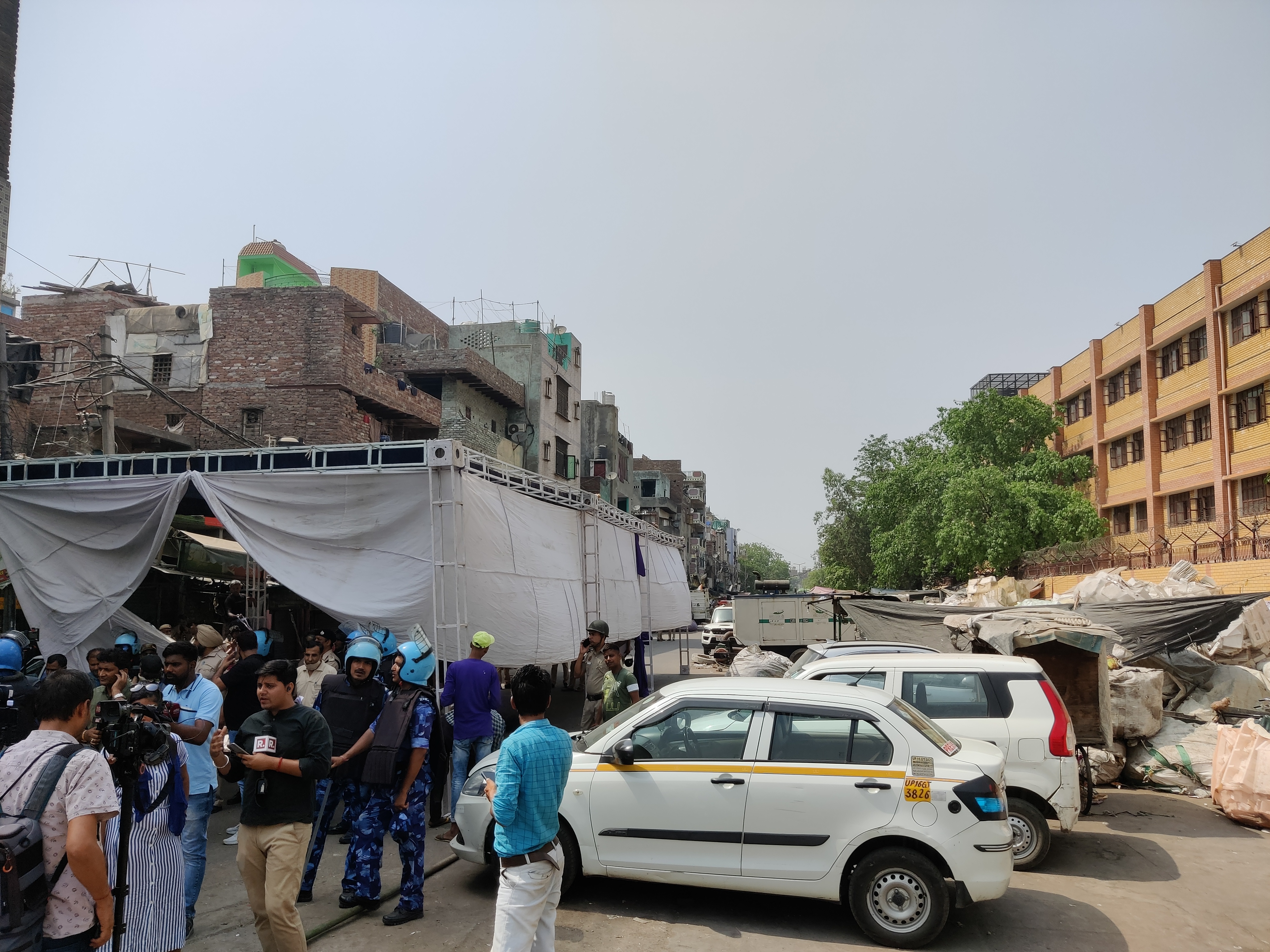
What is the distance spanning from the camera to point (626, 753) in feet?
19.4

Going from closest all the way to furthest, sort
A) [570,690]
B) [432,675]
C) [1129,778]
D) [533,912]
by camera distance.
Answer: [533,912] → [432,675] → [1129,778] → [570,690]

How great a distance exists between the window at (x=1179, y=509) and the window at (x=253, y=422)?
101 ft

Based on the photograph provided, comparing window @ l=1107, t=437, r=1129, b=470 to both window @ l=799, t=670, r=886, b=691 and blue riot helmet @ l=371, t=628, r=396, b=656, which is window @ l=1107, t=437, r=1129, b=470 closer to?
window @ l=799, t=670, r=886, b=691

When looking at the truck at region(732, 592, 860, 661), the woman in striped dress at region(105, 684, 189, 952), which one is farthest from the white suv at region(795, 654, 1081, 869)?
the truck at region(732, 592, 860, 661)

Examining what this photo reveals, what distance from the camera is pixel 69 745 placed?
328 cm

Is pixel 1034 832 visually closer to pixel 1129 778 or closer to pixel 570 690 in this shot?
pixel 1129 778

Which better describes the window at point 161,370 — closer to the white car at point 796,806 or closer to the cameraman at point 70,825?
the white car at point 796,806

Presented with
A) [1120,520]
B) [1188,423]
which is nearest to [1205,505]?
[1188,423]

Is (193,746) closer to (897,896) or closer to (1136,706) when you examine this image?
(897,896)

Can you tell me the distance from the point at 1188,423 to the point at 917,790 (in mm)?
31962

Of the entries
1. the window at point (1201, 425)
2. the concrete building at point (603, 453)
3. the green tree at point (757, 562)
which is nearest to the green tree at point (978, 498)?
the window at point (1201, 425)

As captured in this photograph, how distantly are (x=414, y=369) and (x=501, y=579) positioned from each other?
20.7 metres

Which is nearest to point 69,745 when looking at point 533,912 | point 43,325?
point 533,912

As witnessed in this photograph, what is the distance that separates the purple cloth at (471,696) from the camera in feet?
25.7
